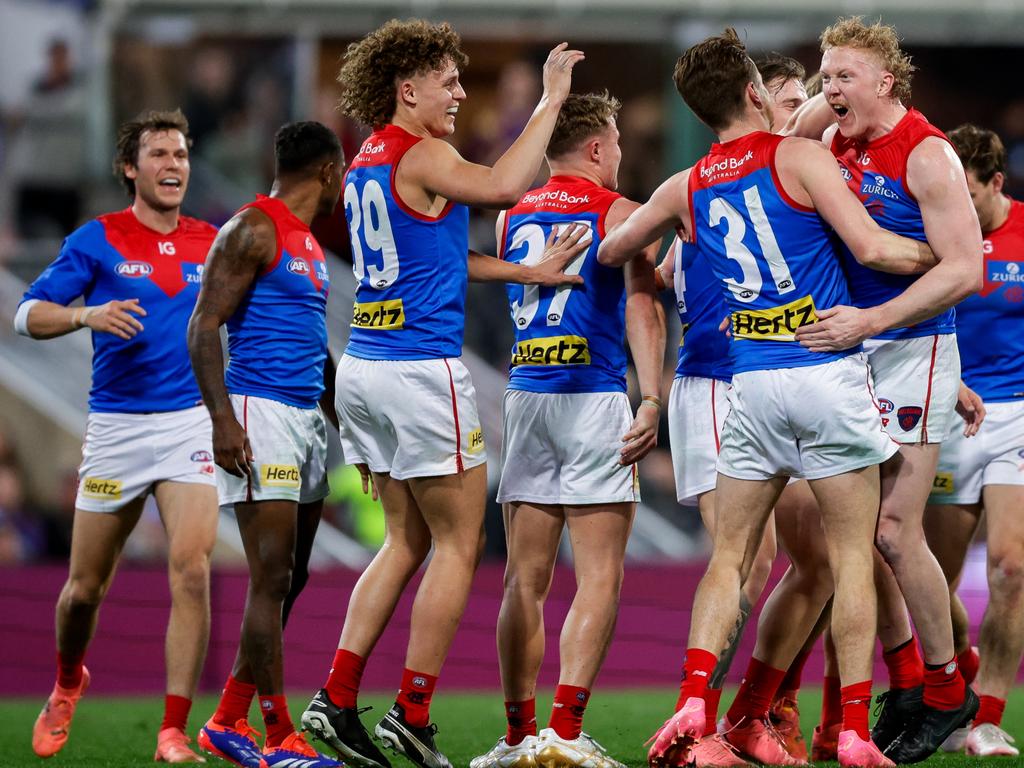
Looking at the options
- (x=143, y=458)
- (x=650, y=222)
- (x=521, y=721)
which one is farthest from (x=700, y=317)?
(x=143, y=458)

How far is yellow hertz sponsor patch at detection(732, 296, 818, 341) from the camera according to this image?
5320 millimetres

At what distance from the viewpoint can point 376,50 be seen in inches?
230

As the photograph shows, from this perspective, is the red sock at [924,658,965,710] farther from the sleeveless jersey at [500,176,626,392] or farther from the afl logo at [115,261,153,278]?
the afl logo at [115,261,153,278]

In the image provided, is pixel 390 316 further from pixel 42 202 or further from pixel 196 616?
pixel 42 202

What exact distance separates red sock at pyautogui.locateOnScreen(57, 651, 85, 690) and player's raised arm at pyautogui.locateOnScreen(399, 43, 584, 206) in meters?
3.21

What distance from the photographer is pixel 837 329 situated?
17.2 ft

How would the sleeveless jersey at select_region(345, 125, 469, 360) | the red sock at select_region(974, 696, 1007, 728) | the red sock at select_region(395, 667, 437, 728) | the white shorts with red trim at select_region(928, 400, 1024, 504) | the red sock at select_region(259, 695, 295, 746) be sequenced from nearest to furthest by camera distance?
the red sock at select_region(395, 667, 437, 728) < the sleeveless jersey at select_region(345, 125, 469, 360) < the red sock at select_region(259, 695, 295, 746) < the red sock at select_region(974, 696, 1007, 728) < the white shorts with red trim at select_region(928, 400, 1024, 504)

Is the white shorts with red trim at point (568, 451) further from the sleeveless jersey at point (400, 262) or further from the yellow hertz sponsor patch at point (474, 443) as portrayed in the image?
the sleeveless jersey at point (400, 262)

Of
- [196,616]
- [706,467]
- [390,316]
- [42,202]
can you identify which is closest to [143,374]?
[196,616]

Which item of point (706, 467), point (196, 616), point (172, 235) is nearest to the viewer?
point (706, 467)

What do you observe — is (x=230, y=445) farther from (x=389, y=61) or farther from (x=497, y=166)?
(x=389, y=61)

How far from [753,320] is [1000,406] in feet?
6.99

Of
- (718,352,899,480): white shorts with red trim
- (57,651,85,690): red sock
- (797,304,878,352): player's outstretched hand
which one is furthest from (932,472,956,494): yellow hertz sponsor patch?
(57,651,85,690): red sock

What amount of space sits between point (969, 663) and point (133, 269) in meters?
4.59
